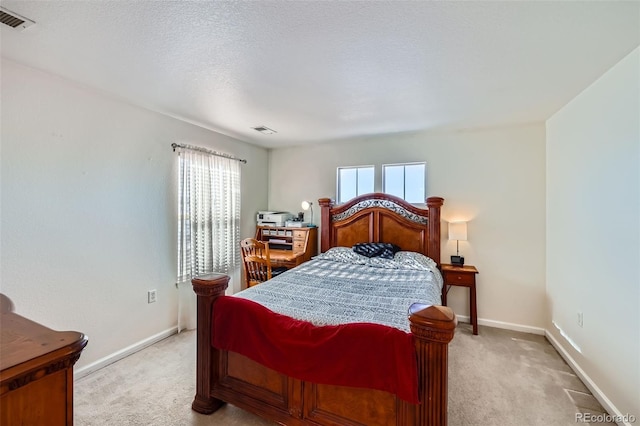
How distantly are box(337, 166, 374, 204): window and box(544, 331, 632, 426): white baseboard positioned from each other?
2.65 metres

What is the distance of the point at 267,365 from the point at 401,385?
2.55 feet

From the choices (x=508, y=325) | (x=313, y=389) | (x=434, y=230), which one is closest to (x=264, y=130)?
(x=434, y=230)

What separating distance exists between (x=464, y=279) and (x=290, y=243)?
2316 millimetres

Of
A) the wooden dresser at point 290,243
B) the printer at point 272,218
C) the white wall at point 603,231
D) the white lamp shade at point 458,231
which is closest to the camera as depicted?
the white wall at point 603,231

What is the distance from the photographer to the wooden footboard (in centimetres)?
125

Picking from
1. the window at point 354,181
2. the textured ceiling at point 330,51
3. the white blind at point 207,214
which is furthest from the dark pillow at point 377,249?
the white blind at point 207,214

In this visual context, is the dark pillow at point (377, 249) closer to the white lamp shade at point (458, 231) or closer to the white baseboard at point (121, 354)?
the white lamp shade at point (458, 231)

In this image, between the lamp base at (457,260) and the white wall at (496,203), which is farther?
the lamp base at (457,260)

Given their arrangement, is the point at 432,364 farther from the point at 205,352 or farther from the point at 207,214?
the point at 207,214

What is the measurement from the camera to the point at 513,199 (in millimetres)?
3242

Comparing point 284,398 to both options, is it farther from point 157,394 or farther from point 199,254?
point 199,254

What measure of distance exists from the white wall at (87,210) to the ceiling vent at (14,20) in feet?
2.01

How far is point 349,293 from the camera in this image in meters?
2.23

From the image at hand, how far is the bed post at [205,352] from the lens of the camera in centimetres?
185
